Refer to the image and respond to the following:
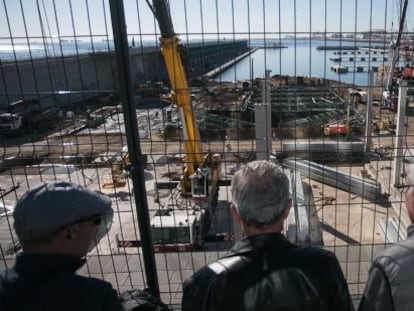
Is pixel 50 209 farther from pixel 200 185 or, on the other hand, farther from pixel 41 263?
pixel 200 185

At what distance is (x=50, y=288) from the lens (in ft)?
4.66

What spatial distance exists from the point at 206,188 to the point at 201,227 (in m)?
1.06

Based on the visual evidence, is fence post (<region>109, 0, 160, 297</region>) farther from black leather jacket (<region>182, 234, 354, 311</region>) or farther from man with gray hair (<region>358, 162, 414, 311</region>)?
man with gray hair (<region>358, 162, 414, 311</region>)

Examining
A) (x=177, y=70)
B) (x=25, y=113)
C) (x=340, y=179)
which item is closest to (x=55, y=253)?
(x=25, y=113)

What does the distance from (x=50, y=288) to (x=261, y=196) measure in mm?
832

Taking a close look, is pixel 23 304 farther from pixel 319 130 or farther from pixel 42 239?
pixel 319 130

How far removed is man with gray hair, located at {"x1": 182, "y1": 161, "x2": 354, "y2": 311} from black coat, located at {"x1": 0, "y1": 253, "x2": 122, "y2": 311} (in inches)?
15.4

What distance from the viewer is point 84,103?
3.77 metres

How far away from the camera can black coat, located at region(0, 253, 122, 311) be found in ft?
4.59

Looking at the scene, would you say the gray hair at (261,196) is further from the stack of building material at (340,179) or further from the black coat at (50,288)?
the stack of building material at (340,179)

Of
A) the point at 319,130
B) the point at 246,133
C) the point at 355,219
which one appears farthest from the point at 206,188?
the point at 319,130

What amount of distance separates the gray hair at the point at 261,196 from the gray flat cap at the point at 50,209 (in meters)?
0.56

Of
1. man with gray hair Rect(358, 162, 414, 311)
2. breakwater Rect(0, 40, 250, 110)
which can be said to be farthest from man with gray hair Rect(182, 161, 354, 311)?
breakwater Rect(0, 40, 250, 110)

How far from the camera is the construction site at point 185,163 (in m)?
3.23
